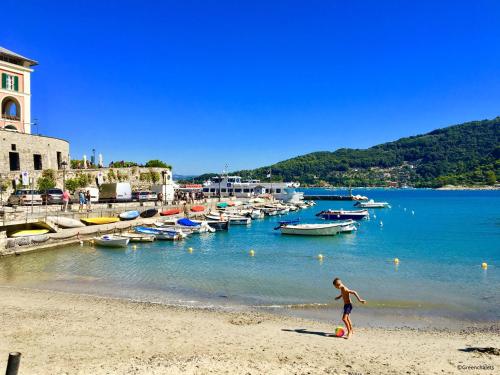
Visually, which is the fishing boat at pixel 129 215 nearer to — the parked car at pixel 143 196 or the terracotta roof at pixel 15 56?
the parked car at pixel 143 196

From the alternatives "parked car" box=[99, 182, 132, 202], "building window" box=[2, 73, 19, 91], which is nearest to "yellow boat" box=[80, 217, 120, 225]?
"parked car" box=[99, 182, 132, 202]

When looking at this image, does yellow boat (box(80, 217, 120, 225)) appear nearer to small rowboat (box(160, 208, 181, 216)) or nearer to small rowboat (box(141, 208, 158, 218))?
small rowboat (box(141, 208, 158, 218))

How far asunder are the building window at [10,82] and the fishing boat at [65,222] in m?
21.6

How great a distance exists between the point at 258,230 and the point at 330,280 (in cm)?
2572

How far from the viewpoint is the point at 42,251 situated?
28.8 m

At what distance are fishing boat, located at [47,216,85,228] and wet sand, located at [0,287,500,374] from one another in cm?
1900

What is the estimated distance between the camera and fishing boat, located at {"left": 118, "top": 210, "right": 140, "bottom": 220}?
42069 millimetres

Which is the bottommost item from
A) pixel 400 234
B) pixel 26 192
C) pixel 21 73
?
pixel 400 234

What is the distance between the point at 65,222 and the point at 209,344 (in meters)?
26.8

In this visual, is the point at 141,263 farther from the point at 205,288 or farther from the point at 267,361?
the point at 267,361

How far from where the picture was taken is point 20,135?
44.4 metres

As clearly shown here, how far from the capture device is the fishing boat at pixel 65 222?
111 ft

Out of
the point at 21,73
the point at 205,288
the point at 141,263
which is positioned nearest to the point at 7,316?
the point at 205,288

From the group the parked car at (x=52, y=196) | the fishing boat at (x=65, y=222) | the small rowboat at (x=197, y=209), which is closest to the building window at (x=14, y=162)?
the parked car at (x=52, y=196)
